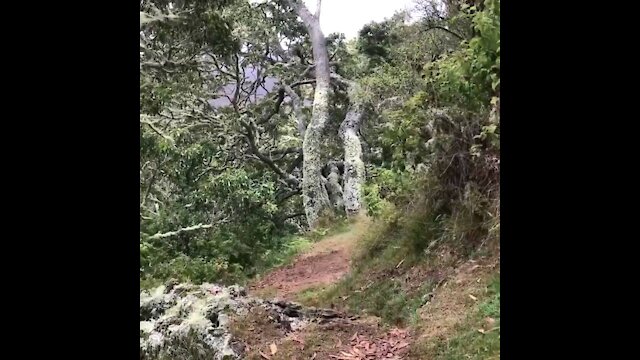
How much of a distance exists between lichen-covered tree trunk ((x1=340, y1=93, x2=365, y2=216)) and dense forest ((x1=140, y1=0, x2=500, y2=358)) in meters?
0.03

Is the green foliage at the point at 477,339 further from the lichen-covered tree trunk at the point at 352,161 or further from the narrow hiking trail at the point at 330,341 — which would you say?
the lichen-covered tree trunk at the point at 352,161

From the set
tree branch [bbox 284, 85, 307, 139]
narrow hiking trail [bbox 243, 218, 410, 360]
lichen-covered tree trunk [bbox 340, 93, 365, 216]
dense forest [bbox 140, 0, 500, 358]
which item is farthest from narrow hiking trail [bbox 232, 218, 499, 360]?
tree branch [bbox 284, 85, 307, 139]

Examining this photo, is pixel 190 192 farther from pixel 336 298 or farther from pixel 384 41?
pixel 384 41

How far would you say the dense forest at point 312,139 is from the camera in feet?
16.7

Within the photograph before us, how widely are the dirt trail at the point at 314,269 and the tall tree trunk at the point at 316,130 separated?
173 cm

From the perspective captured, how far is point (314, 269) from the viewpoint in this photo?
28.4 ft

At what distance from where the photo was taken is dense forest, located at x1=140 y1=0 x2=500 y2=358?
509cm

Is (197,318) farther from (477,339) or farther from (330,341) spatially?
(477,339)

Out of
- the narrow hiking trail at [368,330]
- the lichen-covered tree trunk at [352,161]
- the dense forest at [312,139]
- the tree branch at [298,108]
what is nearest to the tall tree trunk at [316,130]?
the dense forest at [312,139]

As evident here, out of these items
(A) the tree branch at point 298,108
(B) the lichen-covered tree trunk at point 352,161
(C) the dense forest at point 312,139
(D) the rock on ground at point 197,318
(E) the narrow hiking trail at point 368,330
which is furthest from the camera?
(A) the tree branch at point 298,108

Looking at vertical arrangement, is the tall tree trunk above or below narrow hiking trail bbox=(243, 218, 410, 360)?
above

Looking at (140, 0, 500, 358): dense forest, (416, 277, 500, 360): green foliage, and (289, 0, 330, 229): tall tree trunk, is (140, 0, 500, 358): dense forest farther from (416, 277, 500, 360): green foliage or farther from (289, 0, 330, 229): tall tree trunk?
(416, 277, 500, 360): green foliage
